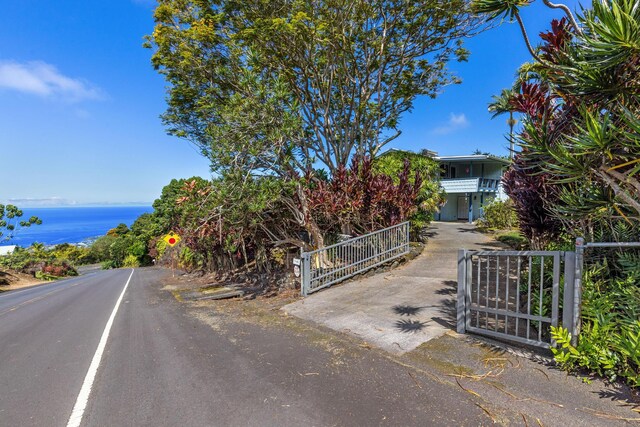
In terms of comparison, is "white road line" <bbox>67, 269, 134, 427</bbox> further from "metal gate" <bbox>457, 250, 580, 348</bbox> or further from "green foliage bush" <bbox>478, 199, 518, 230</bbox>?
"green foliage bush" <bbox>478, 199, 518, 230</bbox>

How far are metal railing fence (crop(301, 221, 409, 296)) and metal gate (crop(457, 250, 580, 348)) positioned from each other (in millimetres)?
3354

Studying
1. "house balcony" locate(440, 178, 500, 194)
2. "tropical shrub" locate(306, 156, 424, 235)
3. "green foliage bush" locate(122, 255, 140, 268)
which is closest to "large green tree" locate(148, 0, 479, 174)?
"tropical shrub" locate(306, 156, 424, 235)

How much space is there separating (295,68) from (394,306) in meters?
10.0

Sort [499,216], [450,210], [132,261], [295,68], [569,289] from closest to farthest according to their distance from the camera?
[569,289] < [295,68] < [499,216] < [450,210] < [132,261]

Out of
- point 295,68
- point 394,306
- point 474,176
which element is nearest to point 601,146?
point 394,306

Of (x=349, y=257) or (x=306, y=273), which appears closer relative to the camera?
(x=306, y=273)

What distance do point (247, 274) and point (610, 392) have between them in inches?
438

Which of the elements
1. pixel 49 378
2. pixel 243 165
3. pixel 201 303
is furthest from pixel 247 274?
pixel 49 378

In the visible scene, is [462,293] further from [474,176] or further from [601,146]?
[474,176]

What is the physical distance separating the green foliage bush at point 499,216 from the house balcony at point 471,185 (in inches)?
178

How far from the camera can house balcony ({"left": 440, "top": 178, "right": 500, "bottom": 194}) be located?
23.9m

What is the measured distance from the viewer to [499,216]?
61.4 feet

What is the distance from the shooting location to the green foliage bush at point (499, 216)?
60.0 ft

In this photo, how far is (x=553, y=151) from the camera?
3.46 meters
